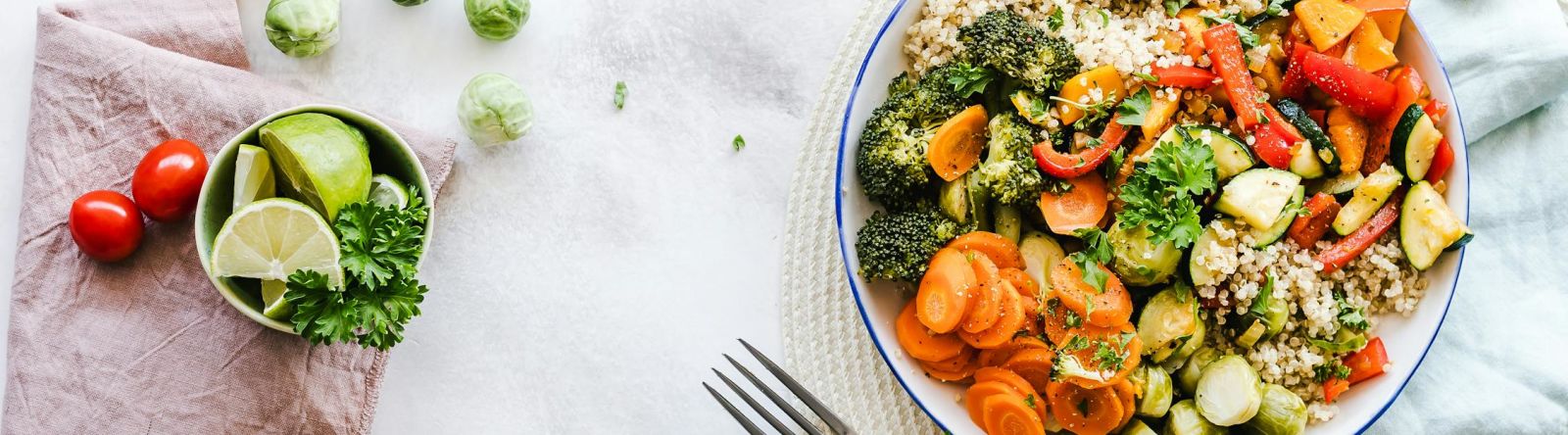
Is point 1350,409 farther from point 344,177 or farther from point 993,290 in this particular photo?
point 344,177

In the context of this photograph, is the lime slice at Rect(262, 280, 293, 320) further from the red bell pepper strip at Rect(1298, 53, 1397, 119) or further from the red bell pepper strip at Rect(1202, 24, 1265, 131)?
the red bell pepper strip at Rect(1298, 53, 1397, 119)

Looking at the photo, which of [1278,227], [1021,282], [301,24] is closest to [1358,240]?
[1278,227]

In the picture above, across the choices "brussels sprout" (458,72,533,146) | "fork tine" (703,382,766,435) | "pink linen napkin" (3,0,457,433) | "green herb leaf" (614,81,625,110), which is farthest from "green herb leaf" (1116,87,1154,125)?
"pink linen napkin" (3,0,457,433)

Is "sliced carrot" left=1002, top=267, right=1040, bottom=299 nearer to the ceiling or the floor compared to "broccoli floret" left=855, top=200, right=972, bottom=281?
nearer to the floor

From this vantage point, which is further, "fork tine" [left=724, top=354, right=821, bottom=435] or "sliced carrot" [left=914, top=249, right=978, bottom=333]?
"fork tine" [left=724, top=354, right=821, bottom=435]

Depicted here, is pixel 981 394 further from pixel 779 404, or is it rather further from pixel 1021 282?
pixel 779 404
